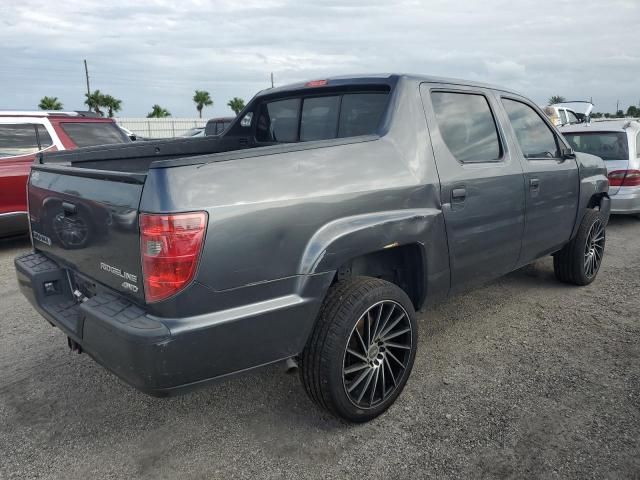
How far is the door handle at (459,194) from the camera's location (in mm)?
3133

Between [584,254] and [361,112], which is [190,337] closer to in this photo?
[361,112]

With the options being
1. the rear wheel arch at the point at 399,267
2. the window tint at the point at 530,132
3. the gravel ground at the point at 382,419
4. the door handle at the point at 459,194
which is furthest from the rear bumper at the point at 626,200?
the rear wheel arch at the point at 399,267

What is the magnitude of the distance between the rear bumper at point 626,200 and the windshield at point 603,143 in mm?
491

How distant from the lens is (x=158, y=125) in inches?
1177

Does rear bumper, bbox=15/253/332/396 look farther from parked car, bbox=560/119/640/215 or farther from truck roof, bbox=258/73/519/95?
parked car, bbox=560/119/640/215

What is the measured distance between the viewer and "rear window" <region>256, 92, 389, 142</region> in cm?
318

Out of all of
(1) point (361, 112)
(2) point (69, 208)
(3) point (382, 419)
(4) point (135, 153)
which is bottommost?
(3) point (382, 419)

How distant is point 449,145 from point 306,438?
1.93 meters

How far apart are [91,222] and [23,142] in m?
5.33

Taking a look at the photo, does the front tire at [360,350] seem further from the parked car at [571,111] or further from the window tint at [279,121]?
the parked car at [571,111]

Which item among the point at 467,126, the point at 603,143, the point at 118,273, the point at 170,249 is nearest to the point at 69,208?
the point at 118,273

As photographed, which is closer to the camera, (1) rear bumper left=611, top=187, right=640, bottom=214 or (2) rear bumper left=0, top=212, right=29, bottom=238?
(2) rear bumper left=0, top=212, right=29, bottom=238

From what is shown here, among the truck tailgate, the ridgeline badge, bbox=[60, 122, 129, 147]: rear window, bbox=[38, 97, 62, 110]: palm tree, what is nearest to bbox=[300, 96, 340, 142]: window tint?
the truck tailgate

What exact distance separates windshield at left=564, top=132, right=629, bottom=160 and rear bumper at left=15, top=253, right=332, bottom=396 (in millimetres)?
7017
